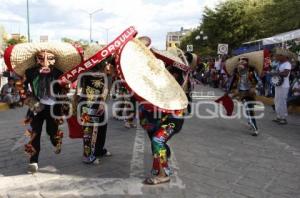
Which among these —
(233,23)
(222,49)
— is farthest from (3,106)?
(233,23)

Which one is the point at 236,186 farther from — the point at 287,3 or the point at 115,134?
the point at 287,3

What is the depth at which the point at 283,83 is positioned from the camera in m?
11.3

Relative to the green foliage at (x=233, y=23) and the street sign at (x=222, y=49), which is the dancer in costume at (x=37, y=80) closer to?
the street sign at (x=222, y=49)

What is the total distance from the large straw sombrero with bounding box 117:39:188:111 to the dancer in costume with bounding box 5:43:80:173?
54.7 inches

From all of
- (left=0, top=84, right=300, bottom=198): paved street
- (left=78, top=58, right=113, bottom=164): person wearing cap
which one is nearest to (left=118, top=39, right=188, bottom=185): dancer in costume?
(left=0, top=84, right=300, bottom=198): paved street

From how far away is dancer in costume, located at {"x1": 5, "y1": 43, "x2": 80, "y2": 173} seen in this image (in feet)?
20.2

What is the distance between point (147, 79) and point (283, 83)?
6.84m

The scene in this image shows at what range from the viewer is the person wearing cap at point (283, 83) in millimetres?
11148

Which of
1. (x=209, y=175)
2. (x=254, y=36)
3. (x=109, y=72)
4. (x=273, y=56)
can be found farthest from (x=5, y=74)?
(x=254, y=36)

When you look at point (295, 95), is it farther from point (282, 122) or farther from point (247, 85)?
point (247, 85)

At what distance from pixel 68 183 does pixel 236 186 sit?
2.07 m

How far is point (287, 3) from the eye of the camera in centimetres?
2816

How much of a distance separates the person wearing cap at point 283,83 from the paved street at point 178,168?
71.1 inches

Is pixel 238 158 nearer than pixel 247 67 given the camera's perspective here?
Yes
